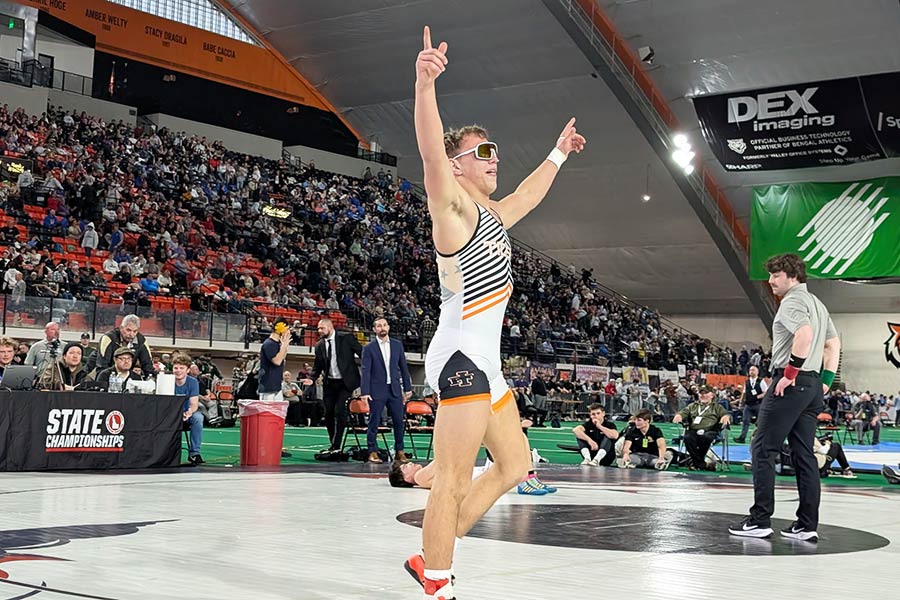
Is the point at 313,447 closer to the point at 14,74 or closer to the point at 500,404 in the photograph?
the point at 500,404

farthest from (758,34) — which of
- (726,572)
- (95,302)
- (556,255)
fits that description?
(726,572)

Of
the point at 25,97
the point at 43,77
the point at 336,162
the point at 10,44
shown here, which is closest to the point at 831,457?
the point at 25,97

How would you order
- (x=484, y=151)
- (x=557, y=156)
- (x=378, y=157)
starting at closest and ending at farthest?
(x=484, y=151)
(x=557, y=156)
(x=378, y=157)

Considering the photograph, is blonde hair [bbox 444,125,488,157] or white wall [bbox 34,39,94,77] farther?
white wall [bbox 34,39,94,77]

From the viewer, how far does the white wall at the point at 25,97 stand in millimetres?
31016

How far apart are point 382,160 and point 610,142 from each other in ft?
31.4

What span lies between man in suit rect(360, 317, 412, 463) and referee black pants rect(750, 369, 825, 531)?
6911 millimetres

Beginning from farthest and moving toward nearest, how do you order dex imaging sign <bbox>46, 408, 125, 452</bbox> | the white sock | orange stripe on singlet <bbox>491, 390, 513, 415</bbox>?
1. dex imaging sign <bbox>46, 408, 125, 452</bbox>
2. orange stripe on singlet <bbox>491, 390, 513, 415</bbox>
3. the white sock

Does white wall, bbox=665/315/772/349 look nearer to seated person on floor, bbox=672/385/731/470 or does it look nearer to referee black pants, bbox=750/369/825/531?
seated person on floor, bbox=672/385/731/470

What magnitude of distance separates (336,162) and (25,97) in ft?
39.5

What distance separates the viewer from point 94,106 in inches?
1351

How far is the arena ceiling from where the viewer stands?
28250mm

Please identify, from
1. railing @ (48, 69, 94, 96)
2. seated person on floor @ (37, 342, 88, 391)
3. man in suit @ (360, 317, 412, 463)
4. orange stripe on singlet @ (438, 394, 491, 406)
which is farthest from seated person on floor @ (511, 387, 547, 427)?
railing @ (48, 69, 94, 96)

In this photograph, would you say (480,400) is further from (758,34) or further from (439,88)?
(439,88)
